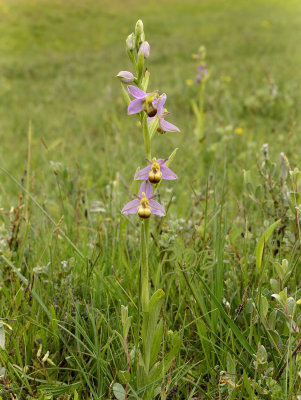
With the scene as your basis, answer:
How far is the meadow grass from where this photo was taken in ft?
4.86

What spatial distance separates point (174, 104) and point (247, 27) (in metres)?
10.8

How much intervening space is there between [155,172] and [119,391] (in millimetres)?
746

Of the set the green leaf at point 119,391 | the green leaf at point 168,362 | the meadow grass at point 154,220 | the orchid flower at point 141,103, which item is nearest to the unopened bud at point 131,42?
the orchid flower at point 141,103

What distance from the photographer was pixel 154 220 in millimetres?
2533

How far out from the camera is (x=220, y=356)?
1.50m

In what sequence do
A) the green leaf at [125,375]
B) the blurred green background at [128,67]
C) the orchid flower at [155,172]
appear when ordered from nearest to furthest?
the green leaf at [125,375] → the orchid flower at [155,172] → the blurred green background at [128,67]

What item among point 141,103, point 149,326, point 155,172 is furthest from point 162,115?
point 149,326

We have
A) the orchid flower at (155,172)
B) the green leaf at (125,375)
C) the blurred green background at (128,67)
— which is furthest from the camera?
the blurred green background at (128,67)

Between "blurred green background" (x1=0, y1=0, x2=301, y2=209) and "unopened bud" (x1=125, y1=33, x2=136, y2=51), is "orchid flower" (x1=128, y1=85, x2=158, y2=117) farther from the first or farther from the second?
"blurred green background" (x1=0, y1=0, x2=301, y2=209)

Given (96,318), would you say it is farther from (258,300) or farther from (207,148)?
(207,148)

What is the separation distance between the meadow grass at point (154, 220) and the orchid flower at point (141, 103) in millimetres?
407

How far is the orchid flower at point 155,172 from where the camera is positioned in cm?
143

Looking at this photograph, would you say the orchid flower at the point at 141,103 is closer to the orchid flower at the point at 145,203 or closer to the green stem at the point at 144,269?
the orchid flower at the point at 145,203

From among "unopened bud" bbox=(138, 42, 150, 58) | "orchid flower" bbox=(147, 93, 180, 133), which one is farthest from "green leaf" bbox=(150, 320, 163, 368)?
"unopened bud" bbox=(138, 42, 150, 58)
